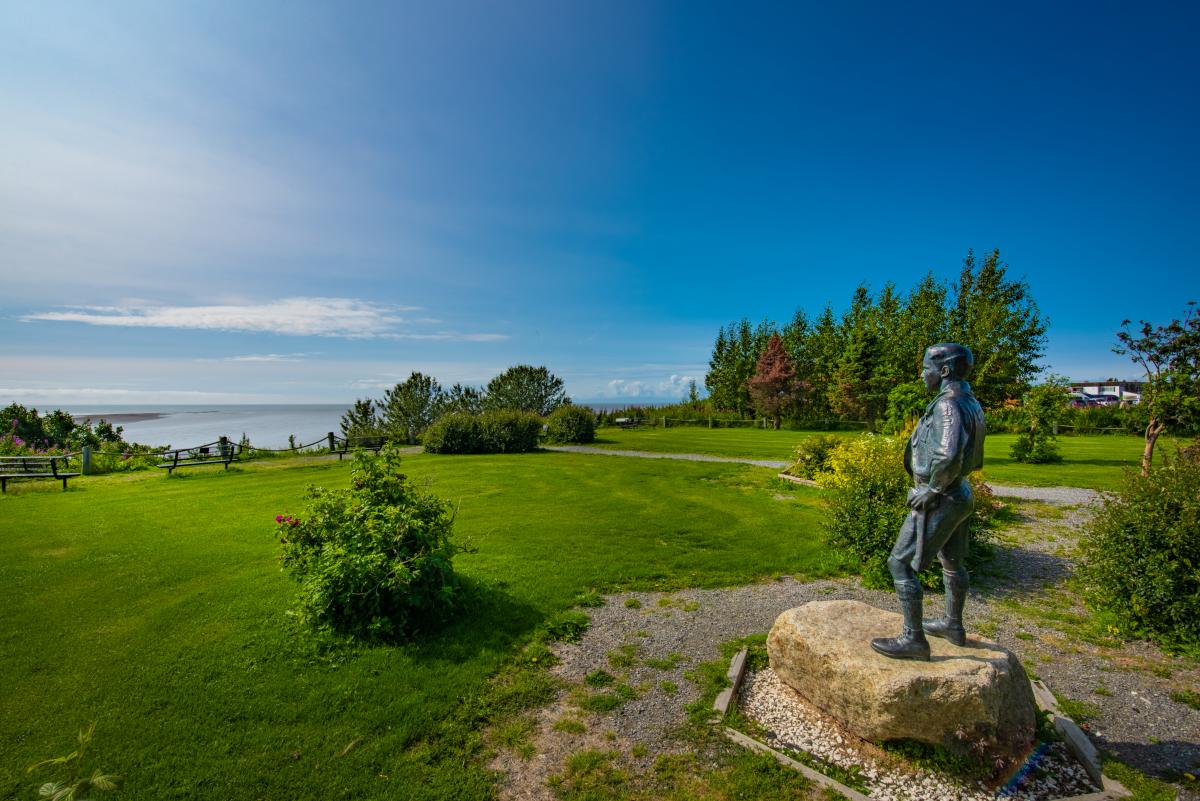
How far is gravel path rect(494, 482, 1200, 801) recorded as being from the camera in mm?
3994

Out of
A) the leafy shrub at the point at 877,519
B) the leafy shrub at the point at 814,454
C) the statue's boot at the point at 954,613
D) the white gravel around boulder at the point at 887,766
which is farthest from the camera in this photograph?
the leafy shrub at the point at 814,454

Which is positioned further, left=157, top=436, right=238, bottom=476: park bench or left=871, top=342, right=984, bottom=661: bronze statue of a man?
left=157, top=436, right=238, bottom=476: park bench

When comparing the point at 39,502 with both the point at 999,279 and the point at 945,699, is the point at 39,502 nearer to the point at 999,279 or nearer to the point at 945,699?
the point at 945,699

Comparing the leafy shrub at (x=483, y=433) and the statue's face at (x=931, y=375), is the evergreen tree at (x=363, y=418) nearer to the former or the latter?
the leafy shrub at (x=483, y=433)

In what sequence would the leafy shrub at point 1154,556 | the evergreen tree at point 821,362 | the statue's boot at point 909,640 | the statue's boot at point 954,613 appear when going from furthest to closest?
the evergreen tree at point 821,362 < the leafy shrub at point 1154,556 < the statue's boot at point 954,613 < the statue's boot at point 909,640

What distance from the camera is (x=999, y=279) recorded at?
22.6 meters

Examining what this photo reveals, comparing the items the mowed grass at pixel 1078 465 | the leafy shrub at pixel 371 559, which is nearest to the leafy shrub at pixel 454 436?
the leafy shrub at pixel 371 559

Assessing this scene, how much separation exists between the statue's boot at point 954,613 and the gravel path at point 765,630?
122 cm

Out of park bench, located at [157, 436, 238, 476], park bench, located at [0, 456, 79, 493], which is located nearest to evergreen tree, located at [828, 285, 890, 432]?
park bench, located at [157, 436, 238, 476]

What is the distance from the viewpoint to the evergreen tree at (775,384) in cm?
4288

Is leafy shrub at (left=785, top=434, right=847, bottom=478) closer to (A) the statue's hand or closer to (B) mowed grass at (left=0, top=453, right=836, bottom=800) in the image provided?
(B) mowed grass at (left=0, top=453, right=836, bottom=800)

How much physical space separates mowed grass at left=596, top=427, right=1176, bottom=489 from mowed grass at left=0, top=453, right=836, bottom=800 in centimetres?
982

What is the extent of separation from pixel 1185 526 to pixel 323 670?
958 cm

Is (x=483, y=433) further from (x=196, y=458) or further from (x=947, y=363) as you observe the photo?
(x=947, y=363)
